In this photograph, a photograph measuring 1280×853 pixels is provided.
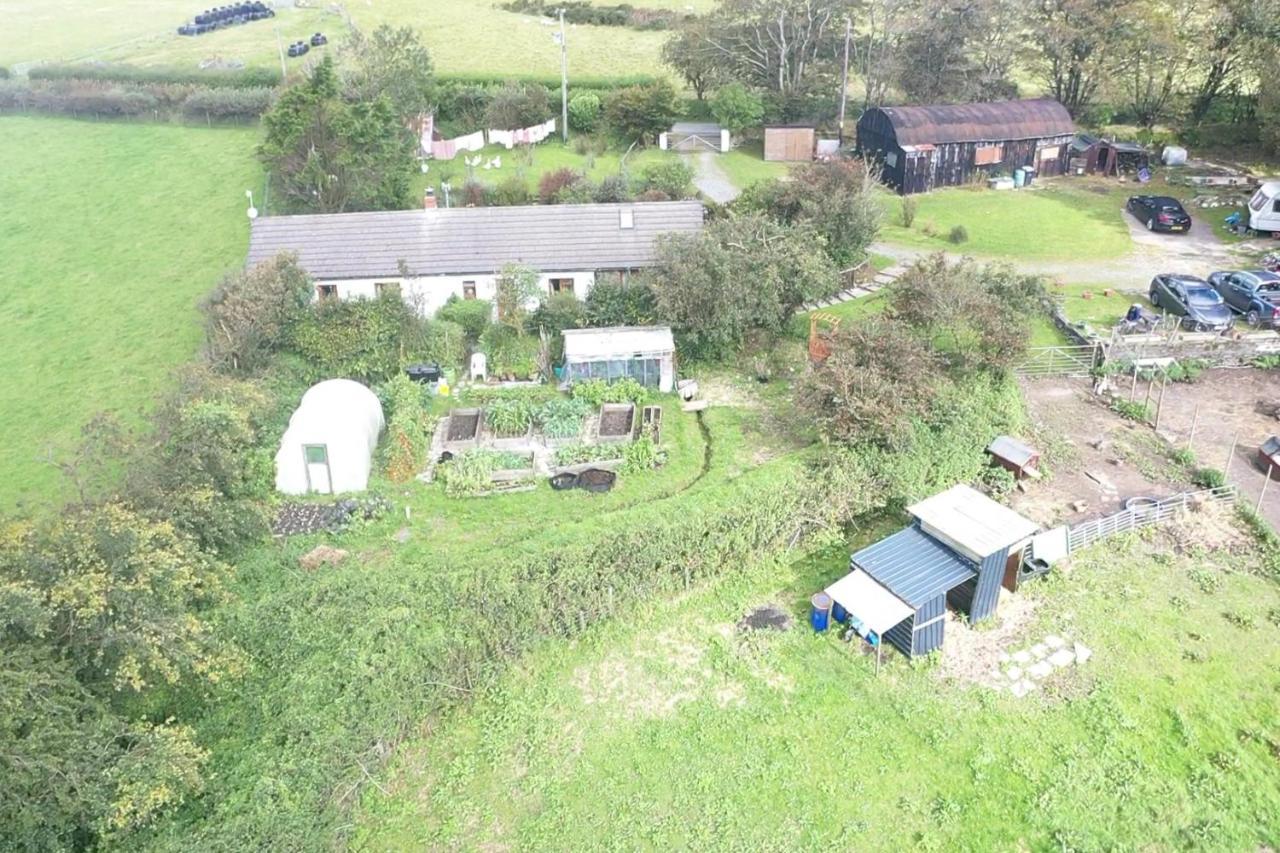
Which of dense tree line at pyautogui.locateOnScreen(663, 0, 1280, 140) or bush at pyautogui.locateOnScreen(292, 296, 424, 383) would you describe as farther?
dense tree line at pyautogui.locateOnScreen(663, 0, 1280, 140)

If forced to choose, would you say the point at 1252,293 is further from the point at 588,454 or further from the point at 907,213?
the point at 588,454

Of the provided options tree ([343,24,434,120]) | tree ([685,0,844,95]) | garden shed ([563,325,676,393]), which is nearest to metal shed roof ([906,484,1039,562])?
garden shed ([563,325,676,393])

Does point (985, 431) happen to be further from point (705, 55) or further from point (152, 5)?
point (152, 5)

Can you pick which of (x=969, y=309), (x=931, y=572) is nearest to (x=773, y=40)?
(x=969, y=309)

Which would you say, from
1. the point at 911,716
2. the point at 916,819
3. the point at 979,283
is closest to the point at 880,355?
the point at 979,283

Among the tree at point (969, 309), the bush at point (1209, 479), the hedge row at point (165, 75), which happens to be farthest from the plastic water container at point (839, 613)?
the hedge row at point (165, 75)

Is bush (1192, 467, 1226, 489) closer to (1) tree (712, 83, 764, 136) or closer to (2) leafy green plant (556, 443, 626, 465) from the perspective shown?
(2) leafy green plant (556, 443, 626, 465)

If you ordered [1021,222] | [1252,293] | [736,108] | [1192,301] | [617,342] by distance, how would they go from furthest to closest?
[736,108] < [1021,222] < [1252,293] < [1192,301] < [617,342]
